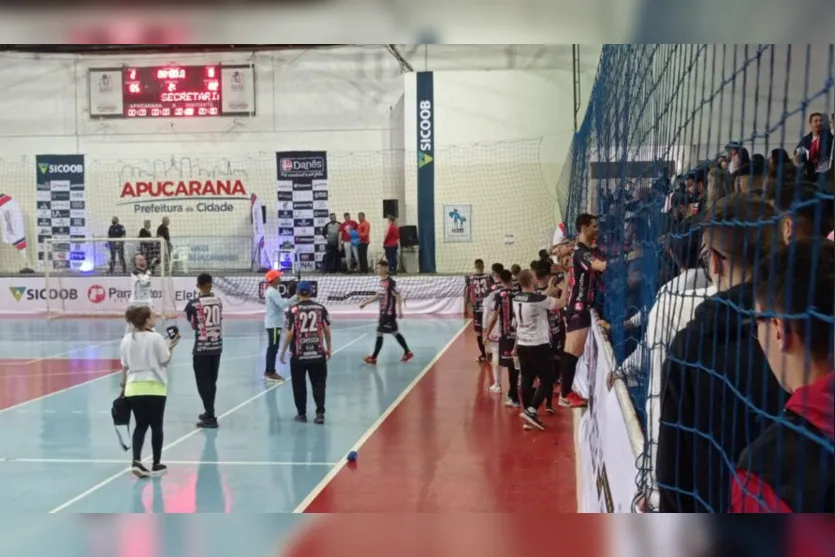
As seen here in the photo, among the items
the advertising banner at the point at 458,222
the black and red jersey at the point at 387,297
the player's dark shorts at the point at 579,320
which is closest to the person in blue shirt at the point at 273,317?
the black and red jersey at the point at 387,297

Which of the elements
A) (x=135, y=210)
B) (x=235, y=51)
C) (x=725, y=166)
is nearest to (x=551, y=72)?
(x=235, y=51)

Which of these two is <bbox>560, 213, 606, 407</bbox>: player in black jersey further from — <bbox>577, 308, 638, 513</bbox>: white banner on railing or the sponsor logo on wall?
the sponsor logo on wall

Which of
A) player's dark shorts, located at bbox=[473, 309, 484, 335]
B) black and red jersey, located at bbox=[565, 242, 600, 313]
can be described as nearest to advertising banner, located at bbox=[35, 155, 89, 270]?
player's dark shorts, located at bbox=[473, 309, 484, 335]

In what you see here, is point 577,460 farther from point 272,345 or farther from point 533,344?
point 272,345

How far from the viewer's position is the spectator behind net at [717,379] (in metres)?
2.21

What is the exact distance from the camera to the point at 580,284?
25.4ft

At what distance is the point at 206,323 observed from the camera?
902 cm

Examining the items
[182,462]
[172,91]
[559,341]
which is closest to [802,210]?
[182,462]

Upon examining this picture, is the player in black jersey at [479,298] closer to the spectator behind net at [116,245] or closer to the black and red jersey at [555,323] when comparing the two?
the black and red jersey at [555,323]

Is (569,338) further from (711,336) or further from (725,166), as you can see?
(711,336)

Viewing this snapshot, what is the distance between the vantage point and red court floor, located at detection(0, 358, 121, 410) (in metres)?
11.3

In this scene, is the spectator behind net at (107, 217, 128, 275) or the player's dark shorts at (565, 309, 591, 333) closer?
the player's dark shorts at (565, 309, 591, 333)

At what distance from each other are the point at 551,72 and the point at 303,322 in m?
16.2

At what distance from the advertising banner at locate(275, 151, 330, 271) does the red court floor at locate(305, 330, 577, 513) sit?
14124 millimetres
